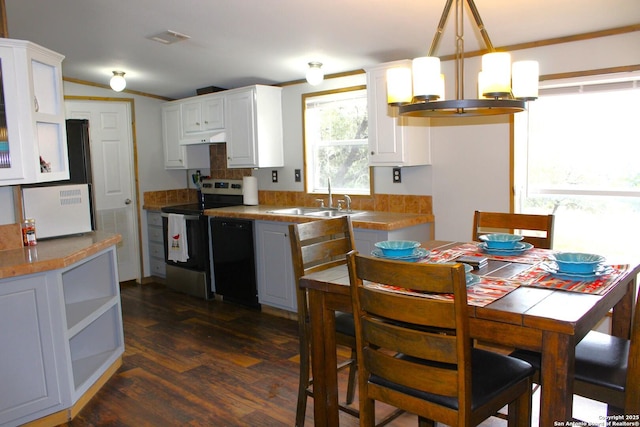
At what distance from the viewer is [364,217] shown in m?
3.97

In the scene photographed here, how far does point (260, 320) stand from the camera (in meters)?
4.34

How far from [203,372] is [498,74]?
2535 millimetres

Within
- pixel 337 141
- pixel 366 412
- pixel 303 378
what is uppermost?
pixel 337 141

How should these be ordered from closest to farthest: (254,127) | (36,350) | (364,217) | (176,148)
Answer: (36,350) → (364,217) → (254,127) → (176,148)

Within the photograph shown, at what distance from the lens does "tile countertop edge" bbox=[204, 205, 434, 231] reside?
3.66 m

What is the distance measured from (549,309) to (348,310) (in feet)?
2.57

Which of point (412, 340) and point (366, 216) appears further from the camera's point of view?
point (366, 216)

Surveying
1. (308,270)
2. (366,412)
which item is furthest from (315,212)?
(366,412)

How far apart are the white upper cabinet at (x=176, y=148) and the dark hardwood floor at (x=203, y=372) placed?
171cm

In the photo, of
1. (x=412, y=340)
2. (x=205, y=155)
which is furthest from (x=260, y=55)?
(x=412, y=340)

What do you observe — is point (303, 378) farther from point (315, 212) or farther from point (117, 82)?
point (117, 82)

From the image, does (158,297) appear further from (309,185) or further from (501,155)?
(501,155)

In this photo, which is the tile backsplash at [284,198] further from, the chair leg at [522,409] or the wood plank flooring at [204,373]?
the chair leg at [522,409]

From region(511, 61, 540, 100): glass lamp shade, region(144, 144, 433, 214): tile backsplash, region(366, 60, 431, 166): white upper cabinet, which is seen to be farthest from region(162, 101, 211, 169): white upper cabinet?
region(511, 61, 540, 100): glass lamp shade
